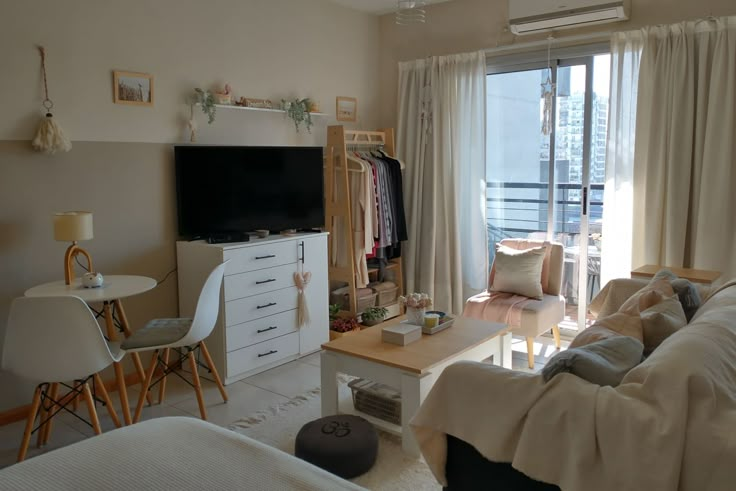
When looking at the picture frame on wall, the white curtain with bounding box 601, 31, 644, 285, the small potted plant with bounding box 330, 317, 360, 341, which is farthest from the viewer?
the picture frame on wall

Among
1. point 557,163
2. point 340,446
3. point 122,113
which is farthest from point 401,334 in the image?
point 557,163

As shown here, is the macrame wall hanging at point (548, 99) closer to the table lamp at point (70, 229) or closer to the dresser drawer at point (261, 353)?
the dresser drawer at point (261, 353)

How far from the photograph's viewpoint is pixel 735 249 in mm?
3943

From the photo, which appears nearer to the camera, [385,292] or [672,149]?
[672,149]

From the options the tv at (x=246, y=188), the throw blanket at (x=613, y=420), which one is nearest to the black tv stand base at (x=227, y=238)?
the tv at (x=246, y=188)

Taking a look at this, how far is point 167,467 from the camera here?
1353mm

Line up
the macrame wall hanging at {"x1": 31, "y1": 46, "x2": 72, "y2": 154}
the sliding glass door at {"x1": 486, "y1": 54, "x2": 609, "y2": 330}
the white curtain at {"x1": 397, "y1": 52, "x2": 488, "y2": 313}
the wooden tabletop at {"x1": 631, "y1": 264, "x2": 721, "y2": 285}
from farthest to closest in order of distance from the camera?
1. the white curtain at {"x1": 397, "y1": 52, "x2": 488, "y2": 313}
2. the sliding glass door at {"x1": 486, "y1": 54, "x2": 609, "y2": 330}
3. the wooden tabletop at {"x1": 631, "y1": 264, "x2": 721, "y2": 285}
4. the macrame wall hanging at {"x1": 31, "y1": 46, "x2": 72, "y2": 154}

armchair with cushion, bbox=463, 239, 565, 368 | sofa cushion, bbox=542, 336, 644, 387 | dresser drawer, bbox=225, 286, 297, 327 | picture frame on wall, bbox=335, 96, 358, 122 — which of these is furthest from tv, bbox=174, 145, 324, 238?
sofa cushion, bbox=542, 336, 644, 387

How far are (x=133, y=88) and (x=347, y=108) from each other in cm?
202

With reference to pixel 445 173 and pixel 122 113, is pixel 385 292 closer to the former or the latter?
pixel 445 173

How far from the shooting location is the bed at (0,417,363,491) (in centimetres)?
129

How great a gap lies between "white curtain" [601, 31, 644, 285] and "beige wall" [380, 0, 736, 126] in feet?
0.71

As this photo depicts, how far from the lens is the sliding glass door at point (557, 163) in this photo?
4566mm

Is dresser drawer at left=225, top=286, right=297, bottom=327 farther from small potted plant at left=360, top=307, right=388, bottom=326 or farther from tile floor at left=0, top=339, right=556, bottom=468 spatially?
small potted plant at left=360, top=307, right=388, bottom=326
